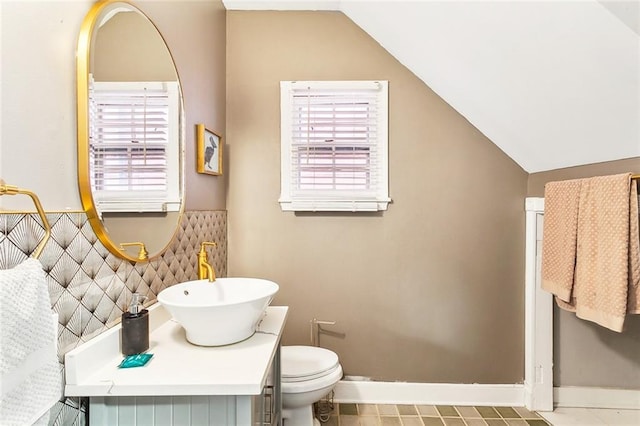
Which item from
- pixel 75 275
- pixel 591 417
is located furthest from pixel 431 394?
pixel 75 275

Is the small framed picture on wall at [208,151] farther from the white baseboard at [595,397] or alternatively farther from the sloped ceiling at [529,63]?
the white baseboard at [595,397]

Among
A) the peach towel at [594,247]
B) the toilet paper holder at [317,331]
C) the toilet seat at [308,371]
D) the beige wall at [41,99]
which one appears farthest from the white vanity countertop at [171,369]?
the peach towel at [594,247]

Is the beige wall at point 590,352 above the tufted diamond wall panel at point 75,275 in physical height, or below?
below

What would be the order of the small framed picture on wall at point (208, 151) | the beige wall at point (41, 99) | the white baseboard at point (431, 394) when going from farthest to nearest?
1. the white baseboard at point (431, 394)
2. the small framed picture on wall at point (208, 151)
3. the beige wall at point (41, 99)

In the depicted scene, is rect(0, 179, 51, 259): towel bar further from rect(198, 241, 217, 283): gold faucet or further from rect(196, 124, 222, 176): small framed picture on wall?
rect(196, 124, 222, 176): small framed picture on wall

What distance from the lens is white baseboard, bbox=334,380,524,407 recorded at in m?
2.26

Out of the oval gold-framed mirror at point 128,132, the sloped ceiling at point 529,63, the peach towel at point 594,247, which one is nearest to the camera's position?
the oval gold-framed mirror at point 128,132

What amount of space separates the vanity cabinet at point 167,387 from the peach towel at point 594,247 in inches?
57.9

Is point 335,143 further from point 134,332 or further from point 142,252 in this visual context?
point 134,332

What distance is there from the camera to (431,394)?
2262mm

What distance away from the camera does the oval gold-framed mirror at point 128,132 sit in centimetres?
108

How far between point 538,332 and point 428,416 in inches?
34.1

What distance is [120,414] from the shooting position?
1005 mm

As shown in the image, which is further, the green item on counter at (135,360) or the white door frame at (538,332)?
the white door frame at (538,332)
